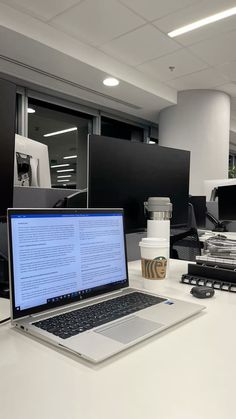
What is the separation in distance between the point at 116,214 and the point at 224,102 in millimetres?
4340

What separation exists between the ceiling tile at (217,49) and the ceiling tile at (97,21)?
30.6 inches

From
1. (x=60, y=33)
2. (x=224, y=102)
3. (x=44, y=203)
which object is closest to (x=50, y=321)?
(x=44, y=203)


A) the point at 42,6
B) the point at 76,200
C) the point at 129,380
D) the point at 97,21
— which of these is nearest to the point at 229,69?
the point at 97,21

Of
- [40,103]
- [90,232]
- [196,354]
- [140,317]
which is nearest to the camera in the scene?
[196,354]

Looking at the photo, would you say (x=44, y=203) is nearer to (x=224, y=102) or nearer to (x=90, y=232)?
(x=90, y=232)

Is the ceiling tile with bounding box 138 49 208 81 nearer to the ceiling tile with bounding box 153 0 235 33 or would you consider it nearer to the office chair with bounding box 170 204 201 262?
the ceiling tile with bounding box 153 0 235 33

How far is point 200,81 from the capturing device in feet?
14.2

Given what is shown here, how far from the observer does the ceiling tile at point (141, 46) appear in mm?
3188

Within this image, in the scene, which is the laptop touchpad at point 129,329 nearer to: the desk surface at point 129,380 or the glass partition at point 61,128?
the desk surface at point 129,380

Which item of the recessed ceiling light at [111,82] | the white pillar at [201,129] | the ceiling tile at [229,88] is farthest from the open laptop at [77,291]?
the ceiling tile at [229,88]

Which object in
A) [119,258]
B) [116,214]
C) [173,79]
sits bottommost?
[119,258]

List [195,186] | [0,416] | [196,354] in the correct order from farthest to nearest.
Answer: [195,186] < [196,354] < [0,416]

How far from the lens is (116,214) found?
3.30 feet

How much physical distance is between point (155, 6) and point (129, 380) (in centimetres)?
295
